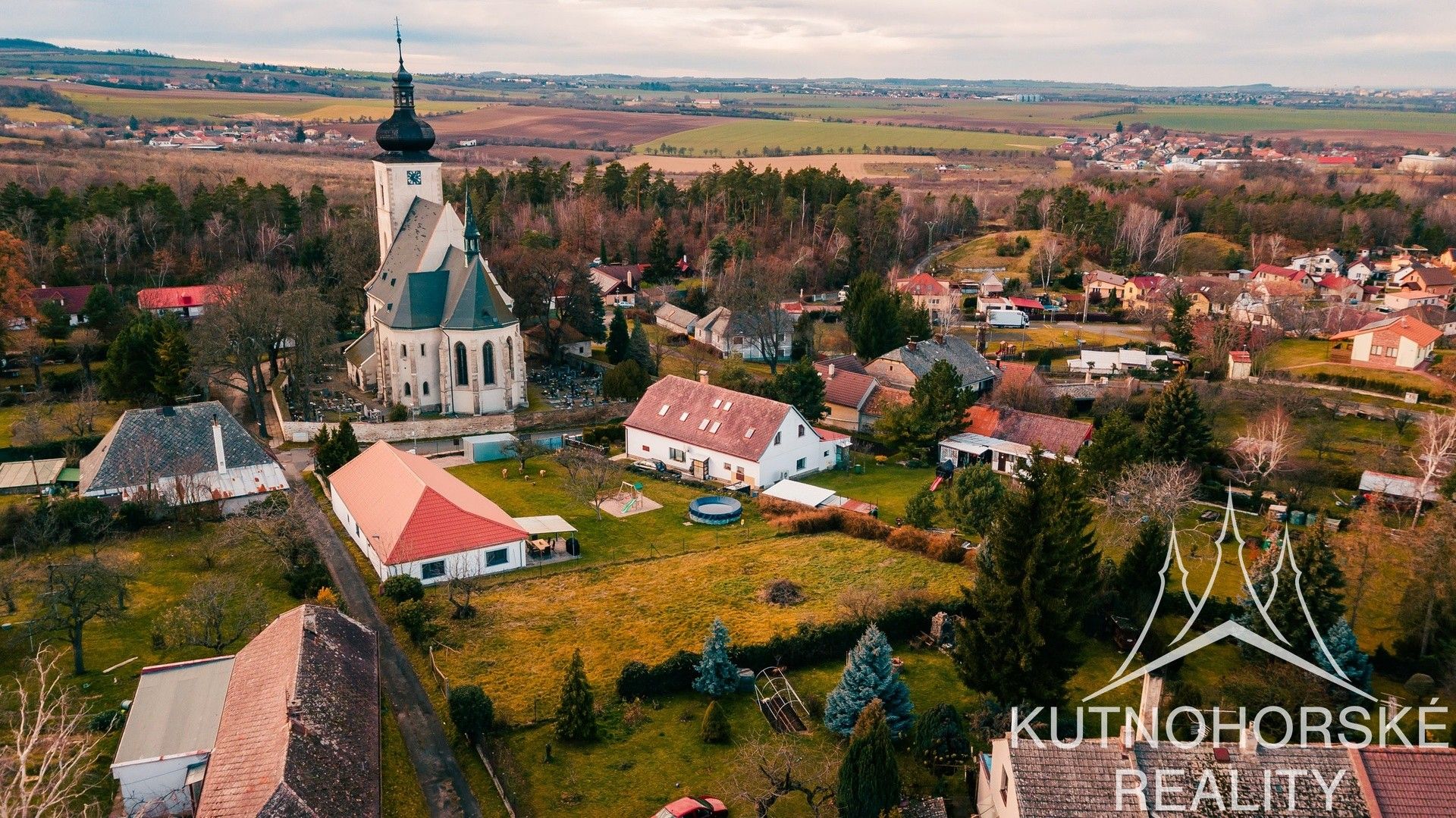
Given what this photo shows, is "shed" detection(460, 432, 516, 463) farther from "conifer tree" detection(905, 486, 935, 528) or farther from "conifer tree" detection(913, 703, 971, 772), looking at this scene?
"conifer tree" detection(913, 703, 971, 772)

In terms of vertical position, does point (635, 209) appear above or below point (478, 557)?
above

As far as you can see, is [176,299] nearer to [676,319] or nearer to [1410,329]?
[676,319]

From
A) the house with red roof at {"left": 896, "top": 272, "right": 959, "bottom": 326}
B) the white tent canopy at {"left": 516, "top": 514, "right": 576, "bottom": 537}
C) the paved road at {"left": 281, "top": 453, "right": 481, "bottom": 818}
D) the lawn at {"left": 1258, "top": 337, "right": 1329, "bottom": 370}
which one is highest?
the house with red roof at {"left": 896, "top": 272, "right": 959, "bottom": 326}

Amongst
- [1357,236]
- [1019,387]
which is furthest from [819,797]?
[1357,236]

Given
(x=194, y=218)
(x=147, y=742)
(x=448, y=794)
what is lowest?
(x=448, y=794)

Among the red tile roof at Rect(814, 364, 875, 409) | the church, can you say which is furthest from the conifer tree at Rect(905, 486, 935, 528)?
the church

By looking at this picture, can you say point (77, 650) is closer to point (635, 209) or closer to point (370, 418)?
point (370, 418)
